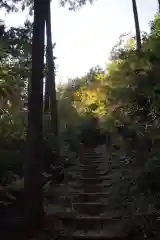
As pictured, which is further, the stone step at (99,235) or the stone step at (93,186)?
the stone step at (93,186)

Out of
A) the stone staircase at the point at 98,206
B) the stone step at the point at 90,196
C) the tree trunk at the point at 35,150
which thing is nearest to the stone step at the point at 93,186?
the stone staircase at the point at 98,206

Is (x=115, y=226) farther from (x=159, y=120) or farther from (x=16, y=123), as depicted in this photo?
(x=16, y=123)

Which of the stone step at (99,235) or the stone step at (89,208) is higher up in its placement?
the stone step at (89,208)

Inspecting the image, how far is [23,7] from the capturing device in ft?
39.0

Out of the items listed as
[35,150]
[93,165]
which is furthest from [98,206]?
[93,165]

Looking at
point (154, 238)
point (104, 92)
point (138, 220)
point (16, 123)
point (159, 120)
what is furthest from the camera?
point (104, 92)

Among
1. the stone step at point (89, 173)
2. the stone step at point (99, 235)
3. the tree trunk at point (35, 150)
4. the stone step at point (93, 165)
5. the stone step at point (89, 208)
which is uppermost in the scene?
the tree trunk at point (35, 150)

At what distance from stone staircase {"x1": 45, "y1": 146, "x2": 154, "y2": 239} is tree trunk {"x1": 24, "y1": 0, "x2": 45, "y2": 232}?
704 millimetres

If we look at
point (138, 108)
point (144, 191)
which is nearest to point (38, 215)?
point (144, 191)

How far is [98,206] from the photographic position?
7.93 m

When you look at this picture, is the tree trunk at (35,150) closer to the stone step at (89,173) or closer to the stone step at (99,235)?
the stone step at (99,235)

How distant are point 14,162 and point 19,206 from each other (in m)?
1.39

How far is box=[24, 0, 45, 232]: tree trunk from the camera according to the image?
6.32 metres

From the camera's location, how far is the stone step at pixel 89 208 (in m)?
7.84
